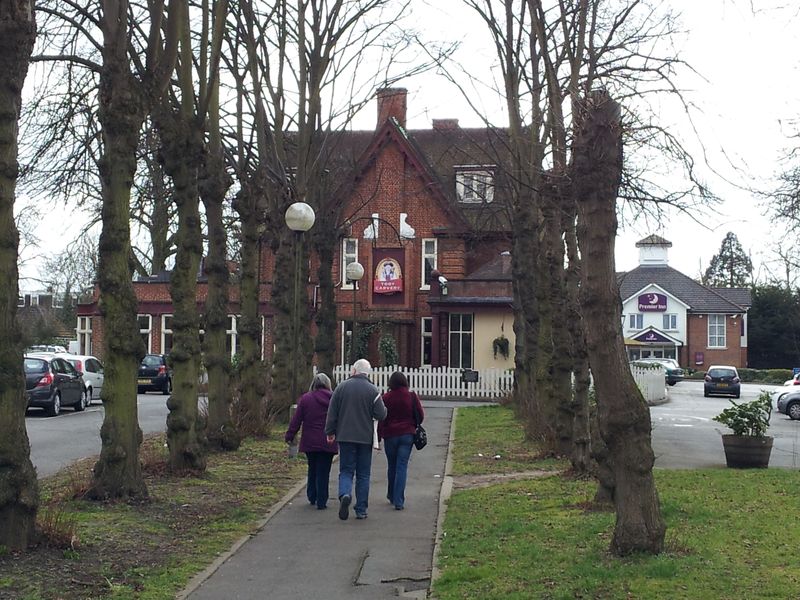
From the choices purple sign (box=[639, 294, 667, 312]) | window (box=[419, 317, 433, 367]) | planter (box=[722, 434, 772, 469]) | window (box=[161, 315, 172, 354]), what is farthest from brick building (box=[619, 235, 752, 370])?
planter (box=[722, 434, 772, 469])

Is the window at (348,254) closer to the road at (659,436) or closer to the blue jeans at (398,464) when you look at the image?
the road at (659,436)

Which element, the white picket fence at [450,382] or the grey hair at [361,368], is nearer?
the grey hair at [361,368]

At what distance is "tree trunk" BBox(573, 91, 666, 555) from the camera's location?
8656mm

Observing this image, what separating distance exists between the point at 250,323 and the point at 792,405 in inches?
879

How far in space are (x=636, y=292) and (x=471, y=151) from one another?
40.8m

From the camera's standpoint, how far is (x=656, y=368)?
44875 millimetres

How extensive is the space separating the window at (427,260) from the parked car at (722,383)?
14977 millimetres

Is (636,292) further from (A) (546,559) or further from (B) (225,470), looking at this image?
(A) (546,559)

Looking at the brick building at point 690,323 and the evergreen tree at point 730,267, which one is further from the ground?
the evergreen tree at point 730,267

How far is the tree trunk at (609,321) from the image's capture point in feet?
28.4

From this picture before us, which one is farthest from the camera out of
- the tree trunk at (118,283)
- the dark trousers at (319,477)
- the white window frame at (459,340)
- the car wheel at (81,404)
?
the white window frame at (459,340)

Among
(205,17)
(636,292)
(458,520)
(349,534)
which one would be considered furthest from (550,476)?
(636,292)

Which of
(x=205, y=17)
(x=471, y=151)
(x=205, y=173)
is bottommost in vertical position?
(x=205, y=173)

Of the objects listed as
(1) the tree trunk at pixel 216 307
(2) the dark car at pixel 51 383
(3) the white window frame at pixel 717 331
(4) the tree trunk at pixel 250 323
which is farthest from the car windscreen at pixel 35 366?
→ (3) the white window frame at pixel 717 331
